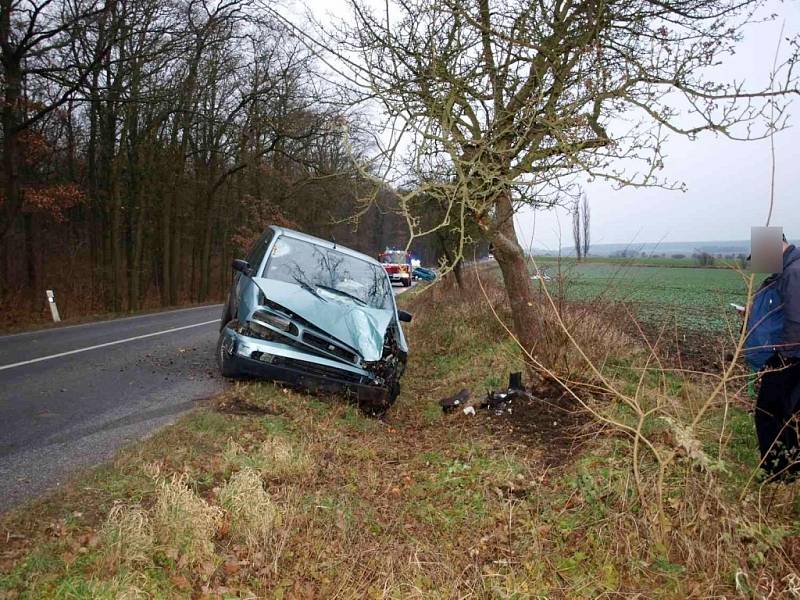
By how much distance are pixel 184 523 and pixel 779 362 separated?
397cm

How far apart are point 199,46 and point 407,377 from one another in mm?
12669

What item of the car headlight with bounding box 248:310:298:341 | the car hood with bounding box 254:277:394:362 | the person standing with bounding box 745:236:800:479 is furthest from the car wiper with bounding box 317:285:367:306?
the person standing with bounding box 745:236:800:479

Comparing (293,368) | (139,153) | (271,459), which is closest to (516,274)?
(293,368)

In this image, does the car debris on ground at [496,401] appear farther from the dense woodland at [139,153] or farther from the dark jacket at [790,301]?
the dense woodland at [139,153]

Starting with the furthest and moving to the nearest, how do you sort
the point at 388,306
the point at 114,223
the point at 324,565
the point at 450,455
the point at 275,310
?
the point at 114,223
the point at 388,306
the point at 275,310
the point at 450,455
the point at 324,565

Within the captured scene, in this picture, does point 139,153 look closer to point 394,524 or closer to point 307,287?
point 307,287

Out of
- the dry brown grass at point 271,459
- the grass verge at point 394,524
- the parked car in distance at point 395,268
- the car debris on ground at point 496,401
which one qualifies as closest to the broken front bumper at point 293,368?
the grass verge at point 394,524

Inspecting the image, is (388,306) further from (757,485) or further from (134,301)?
(134,301)

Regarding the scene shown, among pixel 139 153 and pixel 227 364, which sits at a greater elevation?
pixel 139 153

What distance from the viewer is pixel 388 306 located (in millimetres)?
7402

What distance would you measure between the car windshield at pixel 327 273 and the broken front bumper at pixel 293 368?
889mm

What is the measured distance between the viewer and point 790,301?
3.73 meters

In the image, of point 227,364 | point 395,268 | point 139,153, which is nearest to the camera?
point 227,364

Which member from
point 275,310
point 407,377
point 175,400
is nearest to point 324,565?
point 275,310
